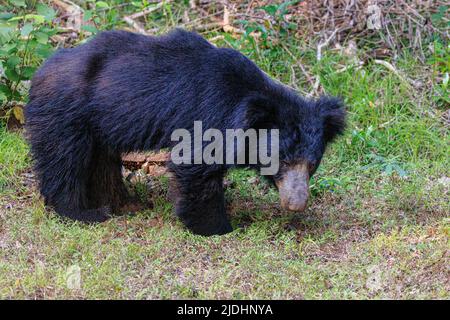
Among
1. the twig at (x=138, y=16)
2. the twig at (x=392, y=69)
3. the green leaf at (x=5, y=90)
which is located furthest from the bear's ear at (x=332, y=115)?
the twig at (x=138, y=16)

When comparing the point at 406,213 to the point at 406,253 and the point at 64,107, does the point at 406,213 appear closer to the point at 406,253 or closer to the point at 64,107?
the point at 406,253

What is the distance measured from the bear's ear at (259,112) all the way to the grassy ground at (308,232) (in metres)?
0.68

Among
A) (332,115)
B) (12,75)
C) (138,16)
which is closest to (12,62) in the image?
(12,75)

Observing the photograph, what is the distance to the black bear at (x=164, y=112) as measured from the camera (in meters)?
4.67

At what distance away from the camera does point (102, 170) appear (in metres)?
5.24

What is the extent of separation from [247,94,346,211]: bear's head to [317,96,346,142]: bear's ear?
5 cm

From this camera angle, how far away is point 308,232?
4.88 m

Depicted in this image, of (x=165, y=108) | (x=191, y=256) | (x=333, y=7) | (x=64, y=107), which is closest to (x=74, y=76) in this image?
(x=64, y=107)

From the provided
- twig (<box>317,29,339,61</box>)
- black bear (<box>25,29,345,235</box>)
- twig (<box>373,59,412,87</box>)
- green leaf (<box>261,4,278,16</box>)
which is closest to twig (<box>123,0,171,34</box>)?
green leaf (<box>261,4,278,16</box>)

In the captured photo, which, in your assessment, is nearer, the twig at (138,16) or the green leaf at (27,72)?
the green leaf at (27,72)

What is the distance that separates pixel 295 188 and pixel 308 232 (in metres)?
0.38

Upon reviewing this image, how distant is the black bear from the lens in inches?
184

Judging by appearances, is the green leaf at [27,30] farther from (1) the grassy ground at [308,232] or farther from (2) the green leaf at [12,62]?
(1) the grassy ground at [308,232]

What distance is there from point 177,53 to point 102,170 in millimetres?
1015
